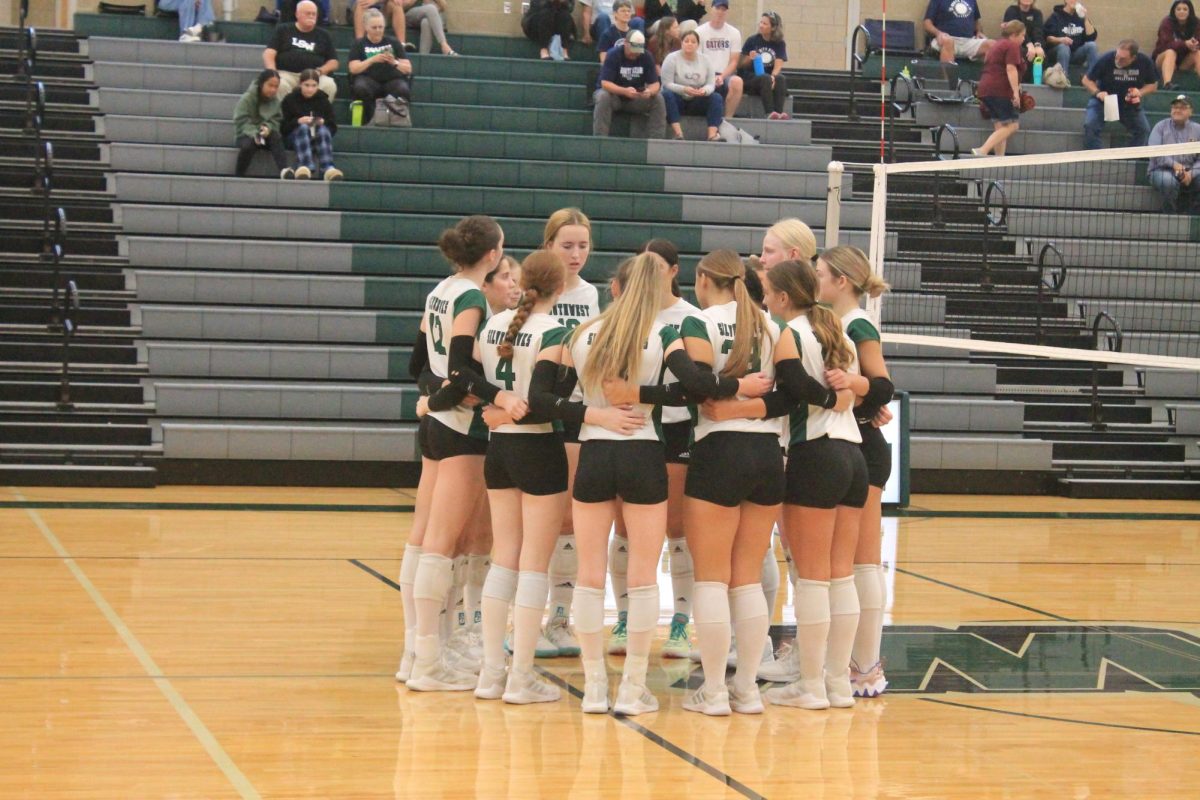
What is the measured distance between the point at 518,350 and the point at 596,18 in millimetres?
12442

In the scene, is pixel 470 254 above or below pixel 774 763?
above

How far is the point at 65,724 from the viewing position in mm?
5188

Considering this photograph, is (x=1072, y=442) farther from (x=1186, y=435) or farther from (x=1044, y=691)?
(x=1044, y=691)

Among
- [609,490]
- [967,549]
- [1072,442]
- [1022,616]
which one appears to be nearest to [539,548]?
[609,490]

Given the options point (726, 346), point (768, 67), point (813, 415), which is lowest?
point (813, 415)

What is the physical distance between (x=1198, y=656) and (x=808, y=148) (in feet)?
30.9

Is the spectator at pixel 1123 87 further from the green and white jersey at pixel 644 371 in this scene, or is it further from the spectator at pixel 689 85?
the green and white jersey at pixel 644 371

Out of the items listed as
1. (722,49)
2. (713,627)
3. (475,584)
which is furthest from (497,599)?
(722,49)

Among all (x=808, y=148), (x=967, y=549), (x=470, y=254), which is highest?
(x=808, y=148)

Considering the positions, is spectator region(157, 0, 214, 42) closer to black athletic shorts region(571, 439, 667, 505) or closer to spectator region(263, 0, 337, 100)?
spectator region(263, 0, 337, 100)

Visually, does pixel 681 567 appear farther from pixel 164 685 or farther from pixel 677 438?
pixel 164 685

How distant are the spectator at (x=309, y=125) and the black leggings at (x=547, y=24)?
11.7 ft

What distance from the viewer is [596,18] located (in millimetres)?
17188

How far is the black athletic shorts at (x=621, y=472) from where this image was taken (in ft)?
17.2
